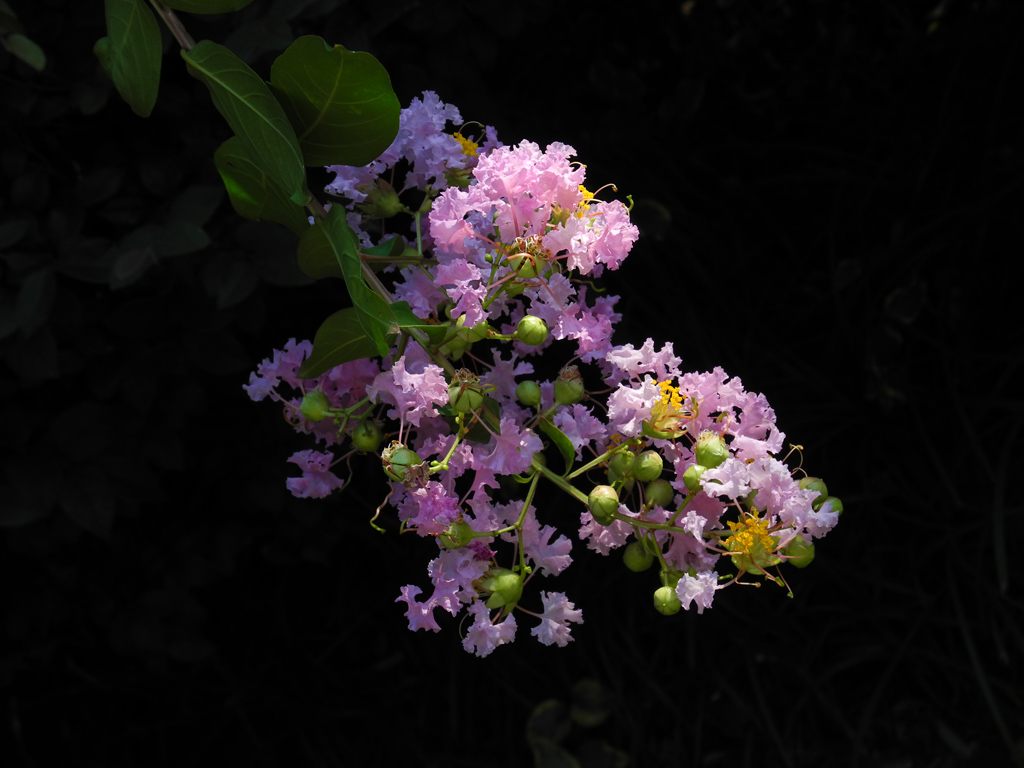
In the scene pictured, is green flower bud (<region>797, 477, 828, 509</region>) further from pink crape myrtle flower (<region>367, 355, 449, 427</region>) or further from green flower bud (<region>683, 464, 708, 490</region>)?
pink crape myrtle flower (<region>367, 355, 449, 427</region>)

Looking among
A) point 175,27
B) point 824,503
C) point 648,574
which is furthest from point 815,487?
point 648,574

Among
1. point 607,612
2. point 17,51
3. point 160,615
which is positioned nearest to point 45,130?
point 17,51

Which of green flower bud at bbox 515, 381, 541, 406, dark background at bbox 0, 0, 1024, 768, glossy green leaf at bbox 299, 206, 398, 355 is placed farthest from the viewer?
dark background at bbox 0, 0, 1024, 768

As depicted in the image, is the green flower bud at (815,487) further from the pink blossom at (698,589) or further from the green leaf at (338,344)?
the green leaf at (338,344)

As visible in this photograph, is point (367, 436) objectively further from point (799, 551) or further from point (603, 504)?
point (799, 551)

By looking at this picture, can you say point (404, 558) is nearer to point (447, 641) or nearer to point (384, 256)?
point (447, 641)

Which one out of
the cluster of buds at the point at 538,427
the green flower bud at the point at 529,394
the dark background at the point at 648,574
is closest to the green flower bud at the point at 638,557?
the cluster of buds at the point at 538,427

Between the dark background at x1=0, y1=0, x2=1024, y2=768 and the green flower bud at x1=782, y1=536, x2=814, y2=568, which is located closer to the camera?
the green flower bud at x1=782, y1=536, x2=814, y2=568

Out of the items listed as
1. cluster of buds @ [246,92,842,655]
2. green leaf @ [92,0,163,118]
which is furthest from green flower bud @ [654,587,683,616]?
green leaf @ [92,0,163,118]
